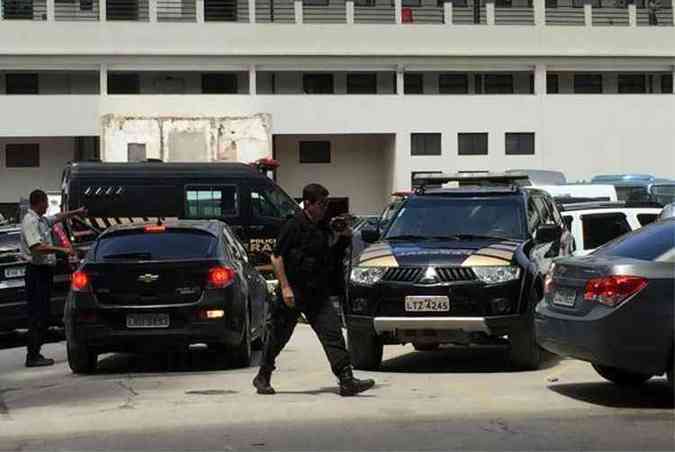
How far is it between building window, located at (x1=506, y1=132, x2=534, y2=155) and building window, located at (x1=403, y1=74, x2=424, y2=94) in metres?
4.77

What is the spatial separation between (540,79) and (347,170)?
8967 millimetres

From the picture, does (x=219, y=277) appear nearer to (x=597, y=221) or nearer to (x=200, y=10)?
(x=597, y=221)

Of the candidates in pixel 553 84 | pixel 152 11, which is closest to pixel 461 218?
pixel 152 11

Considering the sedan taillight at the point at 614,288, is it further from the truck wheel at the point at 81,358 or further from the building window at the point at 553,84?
the building window at the point at 553,84

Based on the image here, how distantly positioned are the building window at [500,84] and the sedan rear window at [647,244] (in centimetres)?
3773

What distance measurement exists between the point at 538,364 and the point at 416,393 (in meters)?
2.00

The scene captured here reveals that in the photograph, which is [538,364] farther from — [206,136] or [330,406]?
[206,136]

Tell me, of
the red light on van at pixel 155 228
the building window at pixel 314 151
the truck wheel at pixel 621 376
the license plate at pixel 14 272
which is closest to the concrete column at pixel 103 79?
the building window at pixel 314 151

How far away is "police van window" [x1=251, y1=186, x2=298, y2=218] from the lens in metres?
21.7

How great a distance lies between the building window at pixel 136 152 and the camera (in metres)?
40.2

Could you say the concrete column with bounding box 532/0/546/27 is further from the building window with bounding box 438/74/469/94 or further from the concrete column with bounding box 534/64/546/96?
the building window with bounding box 438/74/469/94

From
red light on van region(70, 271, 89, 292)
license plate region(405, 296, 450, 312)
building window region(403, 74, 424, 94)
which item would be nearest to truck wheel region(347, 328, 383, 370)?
license plate region(405, 296, 450, 312)

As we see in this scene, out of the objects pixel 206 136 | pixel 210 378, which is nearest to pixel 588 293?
pixel 210 378

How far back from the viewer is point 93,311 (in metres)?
11.1
